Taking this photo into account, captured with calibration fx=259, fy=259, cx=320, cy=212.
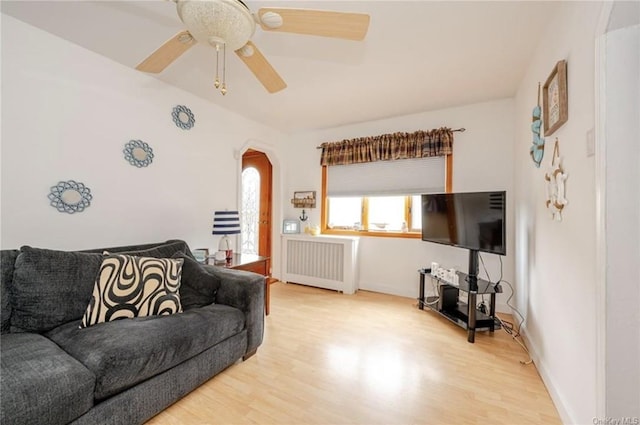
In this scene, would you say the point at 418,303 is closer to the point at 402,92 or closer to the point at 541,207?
the point at 541,207

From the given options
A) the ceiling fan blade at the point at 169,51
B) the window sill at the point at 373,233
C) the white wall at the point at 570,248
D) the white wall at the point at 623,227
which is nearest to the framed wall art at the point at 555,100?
the white wall at the point at 570,248

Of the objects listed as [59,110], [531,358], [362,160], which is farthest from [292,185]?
[531,358]

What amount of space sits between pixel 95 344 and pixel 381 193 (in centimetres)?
315

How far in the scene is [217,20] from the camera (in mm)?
1181

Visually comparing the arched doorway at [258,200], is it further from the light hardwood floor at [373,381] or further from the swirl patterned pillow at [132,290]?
the swirl patterned pillow at [132,290]

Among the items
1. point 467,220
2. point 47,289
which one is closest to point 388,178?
point 467,220

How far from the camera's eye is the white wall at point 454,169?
2941 millimetres

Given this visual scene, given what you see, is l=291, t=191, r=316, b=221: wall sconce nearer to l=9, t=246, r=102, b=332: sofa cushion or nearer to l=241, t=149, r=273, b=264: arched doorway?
l=241, t=149, r=273, b=264: arched doorway

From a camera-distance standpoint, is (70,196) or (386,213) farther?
(386,213)

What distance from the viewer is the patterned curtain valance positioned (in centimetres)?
318

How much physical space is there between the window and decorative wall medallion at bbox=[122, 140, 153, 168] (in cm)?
230

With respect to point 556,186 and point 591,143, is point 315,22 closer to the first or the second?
point 591,143

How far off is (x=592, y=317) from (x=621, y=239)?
0.39 metres

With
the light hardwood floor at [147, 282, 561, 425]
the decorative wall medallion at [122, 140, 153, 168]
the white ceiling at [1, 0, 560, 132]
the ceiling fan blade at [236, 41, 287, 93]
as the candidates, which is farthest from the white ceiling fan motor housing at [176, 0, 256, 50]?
the light hardwood floor at [147, 282, 561, 425]
